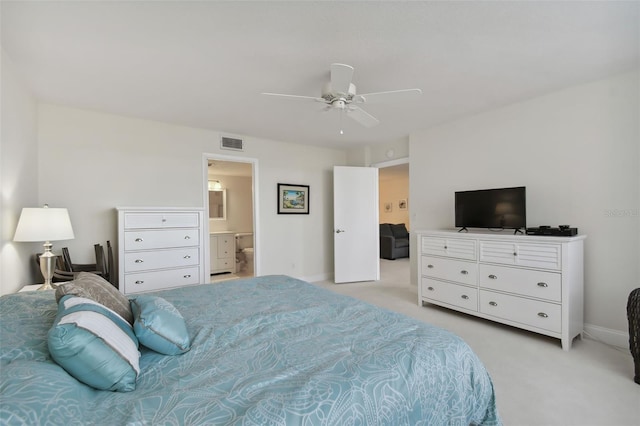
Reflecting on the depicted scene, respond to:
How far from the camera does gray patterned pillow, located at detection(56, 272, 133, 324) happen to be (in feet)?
4.19

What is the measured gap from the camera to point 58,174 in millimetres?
3363

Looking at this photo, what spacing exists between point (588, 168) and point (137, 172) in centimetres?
503

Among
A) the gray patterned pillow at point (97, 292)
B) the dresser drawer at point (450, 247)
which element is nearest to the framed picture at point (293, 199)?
the dresser drawer at point (450, 247)

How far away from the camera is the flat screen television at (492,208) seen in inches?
120

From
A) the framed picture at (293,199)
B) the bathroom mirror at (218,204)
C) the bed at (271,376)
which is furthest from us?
the bathroom mirror at (218,204)

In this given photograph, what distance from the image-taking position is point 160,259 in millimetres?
3502

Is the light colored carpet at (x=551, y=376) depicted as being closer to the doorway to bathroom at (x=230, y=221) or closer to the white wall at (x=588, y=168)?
the white wall at (x=588, y=168)

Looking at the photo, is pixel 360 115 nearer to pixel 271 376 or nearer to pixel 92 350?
pixel 271 376

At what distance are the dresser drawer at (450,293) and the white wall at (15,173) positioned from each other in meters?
4.07

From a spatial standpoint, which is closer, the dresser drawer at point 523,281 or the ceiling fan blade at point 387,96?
the ceiling fan blade at point 387,96

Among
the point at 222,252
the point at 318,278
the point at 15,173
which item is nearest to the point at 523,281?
the point at 318,278

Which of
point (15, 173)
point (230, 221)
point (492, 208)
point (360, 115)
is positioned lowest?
point (230, 221)

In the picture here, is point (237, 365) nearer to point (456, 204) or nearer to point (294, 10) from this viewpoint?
point (294, 10)

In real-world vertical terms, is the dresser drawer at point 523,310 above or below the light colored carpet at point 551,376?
above
